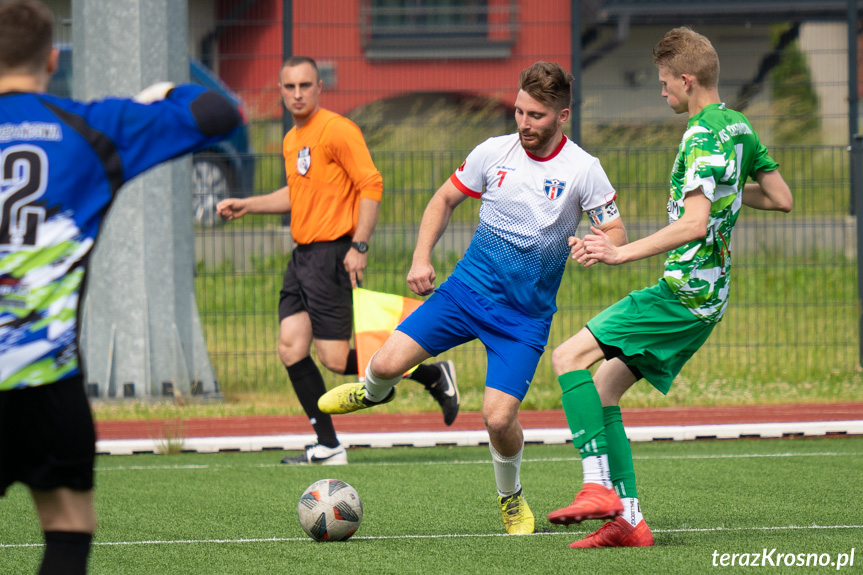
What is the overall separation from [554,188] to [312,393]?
2.79m

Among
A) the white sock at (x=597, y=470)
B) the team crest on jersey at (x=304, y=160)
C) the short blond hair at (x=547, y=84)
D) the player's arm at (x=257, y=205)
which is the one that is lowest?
the white sock at (x=597, y=470)

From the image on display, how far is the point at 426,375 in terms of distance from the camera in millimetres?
6918

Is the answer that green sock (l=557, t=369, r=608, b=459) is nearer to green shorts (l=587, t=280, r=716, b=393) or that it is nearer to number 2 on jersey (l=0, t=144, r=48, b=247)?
green shorts (l=587, t=280, r=716, b=393)

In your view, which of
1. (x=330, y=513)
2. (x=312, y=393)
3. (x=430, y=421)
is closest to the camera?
(x=330, y=513)

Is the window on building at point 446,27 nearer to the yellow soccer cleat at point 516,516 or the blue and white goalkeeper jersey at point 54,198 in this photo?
the yellow soccer cleat at point 516,516

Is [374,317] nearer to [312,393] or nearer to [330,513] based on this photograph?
[312,393]

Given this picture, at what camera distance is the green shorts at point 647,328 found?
443 centimetres

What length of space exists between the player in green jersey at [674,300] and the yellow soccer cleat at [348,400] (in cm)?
118

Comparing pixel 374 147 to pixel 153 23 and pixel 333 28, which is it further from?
pixel 153 23

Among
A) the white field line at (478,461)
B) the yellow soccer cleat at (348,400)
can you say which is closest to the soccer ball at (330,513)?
the yellow soccer cleat at (348,400)

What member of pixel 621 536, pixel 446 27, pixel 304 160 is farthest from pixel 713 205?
pixel 446 27

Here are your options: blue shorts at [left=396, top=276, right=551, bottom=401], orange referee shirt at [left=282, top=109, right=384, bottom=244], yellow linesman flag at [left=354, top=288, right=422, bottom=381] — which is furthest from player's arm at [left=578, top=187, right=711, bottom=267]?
orange referee shirt at [left=282, top=109, right=384, bottom=244]

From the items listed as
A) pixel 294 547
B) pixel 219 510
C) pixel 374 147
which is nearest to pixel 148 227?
pixel 374 147

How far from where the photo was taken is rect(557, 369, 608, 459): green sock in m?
4.36
